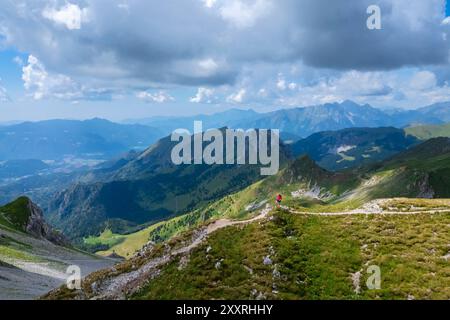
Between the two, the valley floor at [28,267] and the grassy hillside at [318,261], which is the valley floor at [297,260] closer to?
the grassy hillside at [318,261]

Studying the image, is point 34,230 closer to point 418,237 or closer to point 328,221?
point 328,221

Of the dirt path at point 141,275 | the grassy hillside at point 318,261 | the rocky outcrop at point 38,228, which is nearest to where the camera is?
the grassy hillside at point 318,261

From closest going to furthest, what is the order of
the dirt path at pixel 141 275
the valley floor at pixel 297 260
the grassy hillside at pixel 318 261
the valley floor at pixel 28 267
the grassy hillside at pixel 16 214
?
the grassy hillside at pixel 318 261 < the valley floor at pixel 297 260 < the dirt path at pixel 141 275 < the valley floor at pixel 28 267 < the grassy hillside at pixel 16 214

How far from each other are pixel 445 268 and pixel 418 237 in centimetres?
630

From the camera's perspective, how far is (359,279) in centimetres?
3712

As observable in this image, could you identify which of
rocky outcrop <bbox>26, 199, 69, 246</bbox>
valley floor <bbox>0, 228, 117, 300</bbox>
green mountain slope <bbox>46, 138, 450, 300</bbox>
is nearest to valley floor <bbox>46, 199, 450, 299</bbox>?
green mountain slope <bbox>46, 138, 450, 300</bbox>

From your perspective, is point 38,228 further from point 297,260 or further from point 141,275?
point 297,260

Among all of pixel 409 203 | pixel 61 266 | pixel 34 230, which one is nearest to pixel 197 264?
pixel 409 203

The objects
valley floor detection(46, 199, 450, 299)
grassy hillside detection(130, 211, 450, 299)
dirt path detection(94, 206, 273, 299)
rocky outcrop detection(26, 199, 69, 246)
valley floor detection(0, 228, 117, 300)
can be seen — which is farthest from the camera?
rocky outcrop detection(26, 199, 69, 246)

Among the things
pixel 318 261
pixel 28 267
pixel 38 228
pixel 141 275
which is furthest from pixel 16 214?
pixel 318 261

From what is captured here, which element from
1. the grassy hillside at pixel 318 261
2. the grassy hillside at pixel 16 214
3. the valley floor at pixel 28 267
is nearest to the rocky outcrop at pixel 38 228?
the grassy hillside at pixel 16 214

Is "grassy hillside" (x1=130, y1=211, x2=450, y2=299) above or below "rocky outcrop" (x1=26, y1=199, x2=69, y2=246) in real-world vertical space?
above

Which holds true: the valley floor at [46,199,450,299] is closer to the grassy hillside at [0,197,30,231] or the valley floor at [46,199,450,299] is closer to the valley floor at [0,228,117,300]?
the valley floor at [0,228,117,300]

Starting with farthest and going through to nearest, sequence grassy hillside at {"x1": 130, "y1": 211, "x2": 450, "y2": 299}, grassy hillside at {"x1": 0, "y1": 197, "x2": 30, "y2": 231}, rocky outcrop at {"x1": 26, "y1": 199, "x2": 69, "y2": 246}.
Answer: rocky outcrop at {"x1": 26, "y1": 199, "x2": 69, "y2": 246}
grassy hillside at {"x1": 0, "y1": 197, "x2": 30, "y2": 231}
grassy hillside at {"x1": 130, "y1": 211, "x2": 450, "y2": 299}
